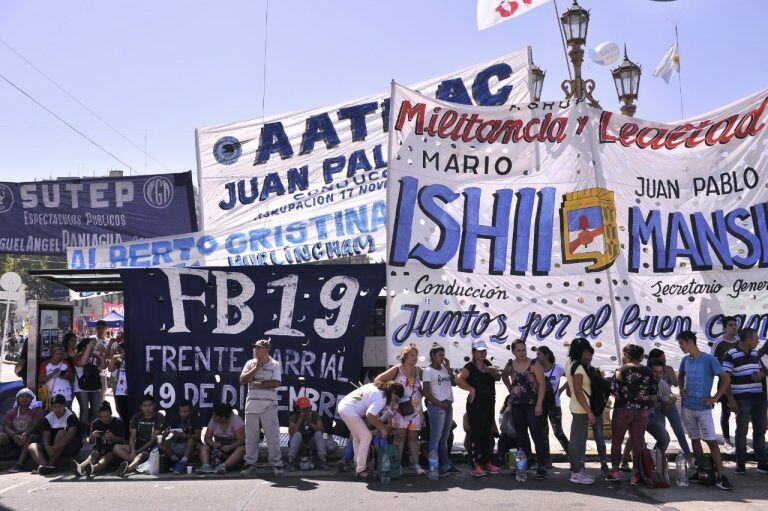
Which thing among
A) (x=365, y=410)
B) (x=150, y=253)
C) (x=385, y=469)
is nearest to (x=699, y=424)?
(x=385, y=469)

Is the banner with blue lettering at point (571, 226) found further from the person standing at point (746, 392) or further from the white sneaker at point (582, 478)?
the white sneaker at point (582, 478)

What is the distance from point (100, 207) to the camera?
17.8 meters

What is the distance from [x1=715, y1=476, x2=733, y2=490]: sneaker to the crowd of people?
0.02 metres

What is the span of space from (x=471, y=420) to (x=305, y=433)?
211 centimetres

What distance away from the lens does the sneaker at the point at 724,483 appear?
297 inches

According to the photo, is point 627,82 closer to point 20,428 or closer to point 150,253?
point 150,253

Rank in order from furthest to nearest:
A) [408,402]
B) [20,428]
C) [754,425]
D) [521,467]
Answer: [20,428]
[754,425]
[408,402]
[521,467]

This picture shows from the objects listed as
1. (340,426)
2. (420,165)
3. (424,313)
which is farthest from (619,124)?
(340,426)

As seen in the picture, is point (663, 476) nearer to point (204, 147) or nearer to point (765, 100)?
point (765, 100)

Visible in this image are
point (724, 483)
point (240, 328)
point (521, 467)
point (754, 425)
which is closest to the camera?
point (724, 483)

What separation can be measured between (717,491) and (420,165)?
4975 millimetres

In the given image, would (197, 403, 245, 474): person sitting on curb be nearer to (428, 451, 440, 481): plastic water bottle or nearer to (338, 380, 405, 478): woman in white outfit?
(338, 380, 405, 478): woman in white outfit

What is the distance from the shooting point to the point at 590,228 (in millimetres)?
8828

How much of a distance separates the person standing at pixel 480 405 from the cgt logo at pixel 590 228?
1728mm
